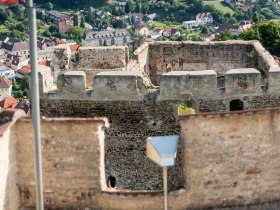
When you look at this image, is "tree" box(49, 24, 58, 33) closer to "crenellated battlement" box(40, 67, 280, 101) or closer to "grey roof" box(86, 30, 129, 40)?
"grey roof" box(86, 30, 129, 40)

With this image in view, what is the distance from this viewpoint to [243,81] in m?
15.3

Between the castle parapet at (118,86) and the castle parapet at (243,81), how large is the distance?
2181mm

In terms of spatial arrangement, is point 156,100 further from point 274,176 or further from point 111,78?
point 274,176

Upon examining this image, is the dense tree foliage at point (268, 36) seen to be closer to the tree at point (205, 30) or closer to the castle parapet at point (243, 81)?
the castle parapet at point (243, 81)

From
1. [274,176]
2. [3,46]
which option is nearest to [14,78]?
[3,46]

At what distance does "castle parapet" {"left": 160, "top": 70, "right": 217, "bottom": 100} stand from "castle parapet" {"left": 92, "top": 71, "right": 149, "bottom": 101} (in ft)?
1.92

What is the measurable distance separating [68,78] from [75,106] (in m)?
0.79

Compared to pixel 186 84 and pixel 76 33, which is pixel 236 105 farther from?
pixel 76 33

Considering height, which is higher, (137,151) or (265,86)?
(265,86)

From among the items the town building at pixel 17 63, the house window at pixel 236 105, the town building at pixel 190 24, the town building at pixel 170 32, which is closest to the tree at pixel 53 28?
the town building at pixel 17 63

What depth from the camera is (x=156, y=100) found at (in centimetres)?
1552

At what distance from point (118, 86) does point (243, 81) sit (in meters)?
3.18

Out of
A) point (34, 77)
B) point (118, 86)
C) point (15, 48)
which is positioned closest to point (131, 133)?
point (118, 86)

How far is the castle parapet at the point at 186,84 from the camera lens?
595 inches
